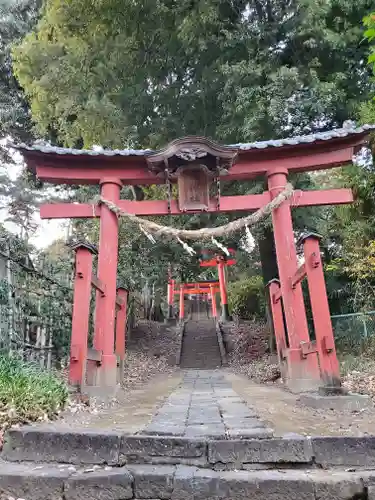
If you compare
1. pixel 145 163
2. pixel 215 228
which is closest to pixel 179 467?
pixel 215 228

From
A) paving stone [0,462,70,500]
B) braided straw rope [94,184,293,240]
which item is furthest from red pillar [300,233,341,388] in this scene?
paving stone [0,462,70,500]

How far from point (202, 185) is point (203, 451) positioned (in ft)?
16.1

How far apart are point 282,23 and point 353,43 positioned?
1747 millimetres

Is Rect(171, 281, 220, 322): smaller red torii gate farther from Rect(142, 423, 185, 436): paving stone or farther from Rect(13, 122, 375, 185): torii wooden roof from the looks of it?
Rect(142, 423, 185, 436): paving stone

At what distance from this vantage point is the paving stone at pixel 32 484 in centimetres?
256

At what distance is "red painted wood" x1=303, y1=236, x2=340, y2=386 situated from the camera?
16.7 feet

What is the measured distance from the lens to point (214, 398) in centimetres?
508

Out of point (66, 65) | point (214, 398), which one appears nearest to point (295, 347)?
point (214, 398)

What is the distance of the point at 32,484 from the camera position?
2.60 meters

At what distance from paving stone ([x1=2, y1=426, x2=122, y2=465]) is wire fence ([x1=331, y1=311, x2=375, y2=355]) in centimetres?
736

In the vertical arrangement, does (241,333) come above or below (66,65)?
below

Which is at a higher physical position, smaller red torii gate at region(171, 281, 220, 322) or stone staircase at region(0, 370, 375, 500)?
smaller red torii gate at region(171, 281, 220, 322)

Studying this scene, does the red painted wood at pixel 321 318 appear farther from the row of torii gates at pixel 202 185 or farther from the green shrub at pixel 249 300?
the green shrub at pixel 249 300

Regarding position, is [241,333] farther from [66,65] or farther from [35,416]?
[35,416]
